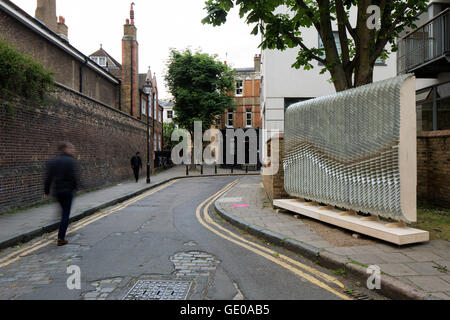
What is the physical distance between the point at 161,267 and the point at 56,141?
8643 mm

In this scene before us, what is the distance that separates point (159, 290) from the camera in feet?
11.6

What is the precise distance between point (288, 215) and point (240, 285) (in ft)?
13.8

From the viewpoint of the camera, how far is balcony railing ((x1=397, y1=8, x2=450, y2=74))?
10.3 m

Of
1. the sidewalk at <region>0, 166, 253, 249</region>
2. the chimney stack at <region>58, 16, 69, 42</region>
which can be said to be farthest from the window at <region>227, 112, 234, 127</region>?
the sidewalk at <region>0, 166, 253, 249</region>

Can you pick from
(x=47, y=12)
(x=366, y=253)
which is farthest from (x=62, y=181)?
(x=47, y=12)

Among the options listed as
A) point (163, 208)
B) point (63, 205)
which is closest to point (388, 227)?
point (63, 205)

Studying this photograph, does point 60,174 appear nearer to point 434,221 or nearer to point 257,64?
point 434,221

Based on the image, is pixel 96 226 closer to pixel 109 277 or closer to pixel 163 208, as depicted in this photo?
pixel 163 208

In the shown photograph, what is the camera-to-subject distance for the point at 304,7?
7.24m

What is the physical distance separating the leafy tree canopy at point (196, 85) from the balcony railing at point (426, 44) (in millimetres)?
18387

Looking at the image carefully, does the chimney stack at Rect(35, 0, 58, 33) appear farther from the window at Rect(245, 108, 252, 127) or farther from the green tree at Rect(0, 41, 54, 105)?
the window at Rect(245, 108, 252, 127)

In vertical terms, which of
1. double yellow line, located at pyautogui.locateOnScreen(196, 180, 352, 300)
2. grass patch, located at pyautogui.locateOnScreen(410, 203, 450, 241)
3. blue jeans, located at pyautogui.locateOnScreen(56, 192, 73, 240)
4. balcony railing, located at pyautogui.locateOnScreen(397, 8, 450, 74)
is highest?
balcony railing, located at pyautogui.locateOnScreen(397, 8, 450, 74)

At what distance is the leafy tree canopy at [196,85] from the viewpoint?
28656 mm

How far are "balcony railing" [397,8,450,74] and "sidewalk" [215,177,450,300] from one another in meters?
7.91
